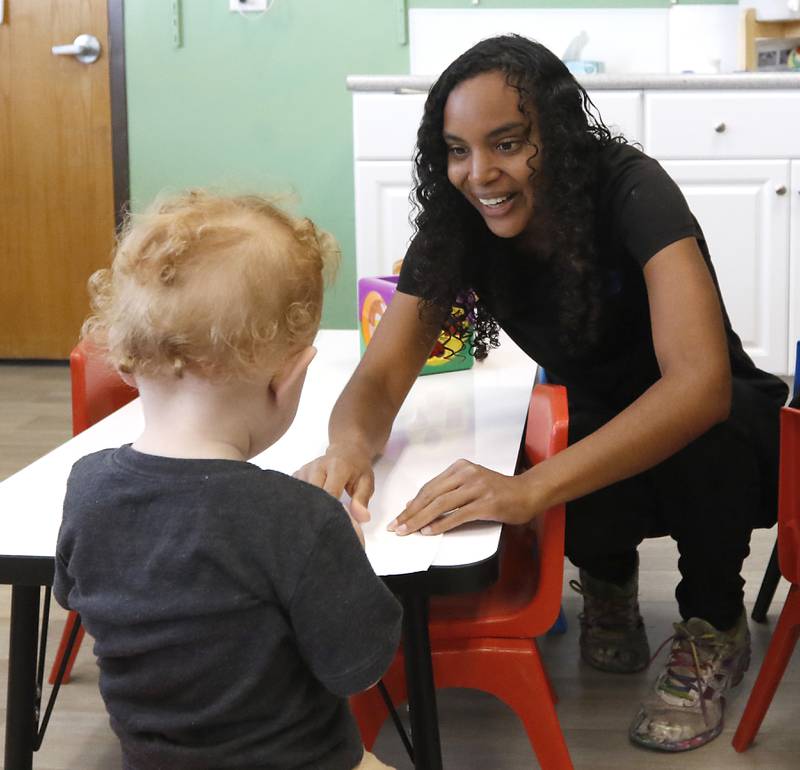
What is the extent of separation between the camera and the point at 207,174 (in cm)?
409

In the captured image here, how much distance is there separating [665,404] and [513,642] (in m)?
0.31

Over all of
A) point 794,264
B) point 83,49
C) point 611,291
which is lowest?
point 794,264

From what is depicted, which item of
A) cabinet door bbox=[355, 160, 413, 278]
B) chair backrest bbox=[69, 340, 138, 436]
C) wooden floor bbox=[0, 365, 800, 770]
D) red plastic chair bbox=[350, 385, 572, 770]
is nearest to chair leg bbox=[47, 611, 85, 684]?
wooden floor bbox=[0, 365, 800, 770]

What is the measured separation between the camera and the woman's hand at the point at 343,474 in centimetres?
117

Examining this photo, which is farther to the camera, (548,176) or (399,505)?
(548,176)

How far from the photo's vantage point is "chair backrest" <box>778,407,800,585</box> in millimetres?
1312

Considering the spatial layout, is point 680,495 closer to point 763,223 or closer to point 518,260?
point 518,260

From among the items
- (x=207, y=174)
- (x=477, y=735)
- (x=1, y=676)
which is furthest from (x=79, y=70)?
(x=477, y=735)

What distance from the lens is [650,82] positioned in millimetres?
3334

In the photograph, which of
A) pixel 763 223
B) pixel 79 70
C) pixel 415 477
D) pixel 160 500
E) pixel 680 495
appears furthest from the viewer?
pixel 79 70

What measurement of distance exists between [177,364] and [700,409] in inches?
28.2

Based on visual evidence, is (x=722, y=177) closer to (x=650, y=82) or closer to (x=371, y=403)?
(x=650, y=82)

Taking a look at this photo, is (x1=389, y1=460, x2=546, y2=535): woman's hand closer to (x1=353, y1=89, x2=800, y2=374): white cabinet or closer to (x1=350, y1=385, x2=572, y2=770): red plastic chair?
(x1=350, y1=385, x2=572, y2=770): red plastic chair

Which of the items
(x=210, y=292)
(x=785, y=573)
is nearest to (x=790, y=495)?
(x=785, y=573)
